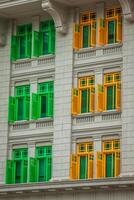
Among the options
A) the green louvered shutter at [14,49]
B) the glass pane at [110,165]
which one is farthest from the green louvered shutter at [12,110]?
the glass pane at [110,165]

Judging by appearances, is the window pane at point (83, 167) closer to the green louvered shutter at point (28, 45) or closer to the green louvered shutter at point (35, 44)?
the green louvered shutter at point (35, 44)

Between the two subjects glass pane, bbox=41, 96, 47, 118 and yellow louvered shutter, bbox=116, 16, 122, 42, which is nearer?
yellow louvered shutter, bbox=116, 16, 122, 42

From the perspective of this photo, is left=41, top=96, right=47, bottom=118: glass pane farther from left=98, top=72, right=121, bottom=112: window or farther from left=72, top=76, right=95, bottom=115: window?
left=98, top=72, right=121, bottom=112: window

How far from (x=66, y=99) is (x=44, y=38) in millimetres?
3124

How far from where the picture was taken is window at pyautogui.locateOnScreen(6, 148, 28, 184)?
38406 millimetres

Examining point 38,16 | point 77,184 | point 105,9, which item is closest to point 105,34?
point 105,9

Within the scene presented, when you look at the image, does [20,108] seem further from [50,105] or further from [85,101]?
[85,101]

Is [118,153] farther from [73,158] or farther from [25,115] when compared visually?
[25,115]

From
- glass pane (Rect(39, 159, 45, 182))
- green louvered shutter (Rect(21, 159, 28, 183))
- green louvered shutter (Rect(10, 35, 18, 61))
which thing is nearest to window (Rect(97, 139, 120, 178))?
glass pane (Rect(39, 159, 45, 182))

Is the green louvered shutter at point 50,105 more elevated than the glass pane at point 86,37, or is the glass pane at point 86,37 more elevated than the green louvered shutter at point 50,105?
the glass pane at point 86,37

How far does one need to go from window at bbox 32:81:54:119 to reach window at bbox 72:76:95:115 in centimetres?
121

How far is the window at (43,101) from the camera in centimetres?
3800

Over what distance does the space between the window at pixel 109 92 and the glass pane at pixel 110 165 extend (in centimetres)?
183

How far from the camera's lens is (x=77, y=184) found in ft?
116
